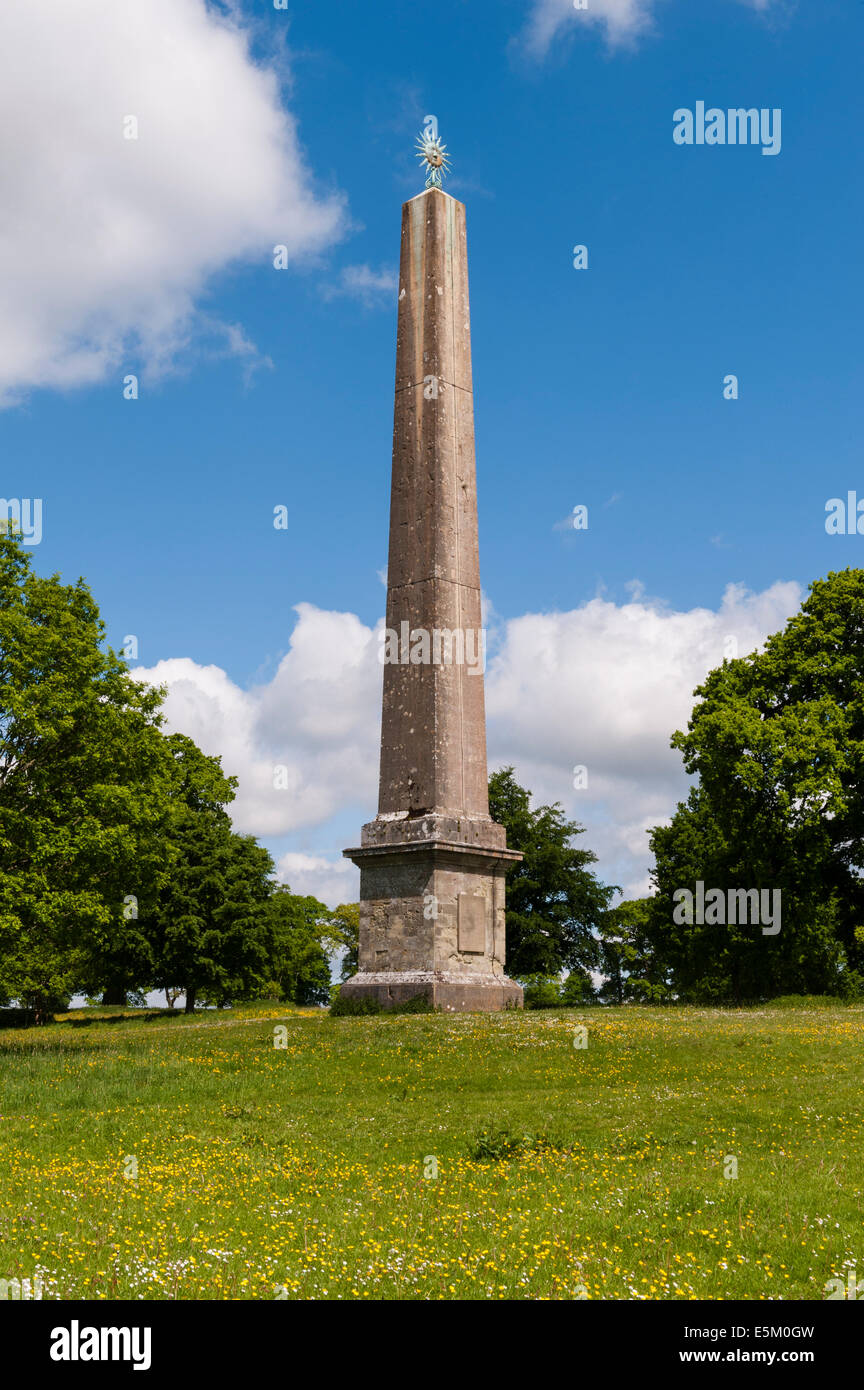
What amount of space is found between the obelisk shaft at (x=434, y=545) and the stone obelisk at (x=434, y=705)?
3 cm

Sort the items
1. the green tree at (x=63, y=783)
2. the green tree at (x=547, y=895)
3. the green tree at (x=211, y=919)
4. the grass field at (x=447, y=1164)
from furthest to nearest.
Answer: the green tree at (x=547, y=895), the green tree at (x=211, y=919), the green tree at (x=63, y=783), the grass field at (x=447, y=1164)

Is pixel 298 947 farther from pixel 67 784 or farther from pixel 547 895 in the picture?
pixel 67 784

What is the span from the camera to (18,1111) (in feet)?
49.6

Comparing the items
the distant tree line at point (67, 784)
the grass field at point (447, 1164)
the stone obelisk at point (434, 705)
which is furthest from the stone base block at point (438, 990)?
the distant tree line at point (67, 784)

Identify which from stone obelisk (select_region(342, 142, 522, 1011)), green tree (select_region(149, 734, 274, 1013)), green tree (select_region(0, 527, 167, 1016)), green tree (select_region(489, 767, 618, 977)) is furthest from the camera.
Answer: green tree (select_region(489, 767, 618, 977))

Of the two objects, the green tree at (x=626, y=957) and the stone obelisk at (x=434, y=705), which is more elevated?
the stone obelisk at (x=434, y=705)

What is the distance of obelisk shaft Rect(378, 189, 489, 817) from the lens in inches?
933

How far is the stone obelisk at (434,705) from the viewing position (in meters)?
22.8

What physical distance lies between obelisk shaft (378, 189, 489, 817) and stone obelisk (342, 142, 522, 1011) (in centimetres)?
3

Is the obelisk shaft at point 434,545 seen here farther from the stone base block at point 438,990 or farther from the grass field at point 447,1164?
the grass field at point 447,1164

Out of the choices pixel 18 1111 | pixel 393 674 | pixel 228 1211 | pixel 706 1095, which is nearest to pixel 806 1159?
pixel 706 1095

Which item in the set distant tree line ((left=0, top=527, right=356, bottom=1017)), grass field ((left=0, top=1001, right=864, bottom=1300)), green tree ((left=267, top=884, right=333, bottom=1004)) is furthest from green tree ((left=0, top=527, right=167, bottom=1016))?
green tree ((left=267, top=884, right=333, bottom=1004))

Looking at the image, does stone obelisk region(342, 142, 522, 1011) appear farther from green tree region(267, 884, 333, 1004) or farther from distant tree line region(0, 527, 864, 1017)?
green tree region(267, 884, 333, 1004)

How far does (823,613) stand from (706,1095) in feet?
84.1
